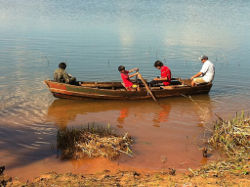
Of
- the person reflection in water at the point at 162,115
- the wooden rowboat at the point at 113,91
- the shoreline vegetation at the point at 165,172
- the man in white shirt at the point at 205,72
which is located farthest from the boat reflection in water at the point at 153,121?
the man in white shirt at the point at 205,72

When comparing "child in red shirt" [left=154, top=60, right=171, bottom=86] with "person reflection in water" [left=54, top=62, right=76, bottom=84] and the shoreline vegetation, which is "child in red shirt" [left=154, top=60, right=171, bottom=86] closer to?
"person reflection in water" [left=54, top=62, right=76, bottom=84]

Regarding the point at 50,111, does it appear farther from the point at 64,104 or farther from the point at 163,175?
the point at 163,175

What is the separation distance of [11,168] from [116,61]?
41.6 ft

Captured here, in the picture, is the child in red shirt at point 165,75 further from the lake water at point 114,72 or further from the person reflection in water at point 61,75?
the person reflection in water at point 61,75

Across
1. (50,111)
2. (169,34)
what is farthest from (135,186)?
(169,34)

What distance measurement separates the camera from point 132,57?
1980cm

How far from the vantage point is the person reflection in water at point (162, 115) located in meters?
10.6

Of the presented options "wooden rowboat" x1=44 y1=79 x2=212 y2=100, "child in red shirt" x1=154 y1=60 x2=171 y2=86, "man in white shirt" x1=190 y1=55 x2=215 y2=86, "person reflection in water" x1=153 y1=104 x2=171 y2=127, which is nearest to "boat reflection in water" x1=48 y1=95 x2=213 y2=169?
"person reflection in water" x1=153 y1=104 x2=171 y2=127

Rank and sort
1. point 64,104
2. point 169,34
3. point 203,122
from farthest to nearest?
1. point 169,34
2. point 64,104
3. point 203,122

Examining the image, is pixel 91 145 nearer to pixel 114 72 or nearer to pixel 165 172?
pixel 165 172

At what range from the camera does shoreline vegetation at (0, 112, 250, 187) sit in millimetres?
5742

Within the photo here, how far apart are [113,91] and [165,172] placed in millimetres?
6106

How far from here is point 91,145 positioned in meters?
7.55

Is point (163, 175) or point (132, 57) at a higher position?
point (132, 57)
